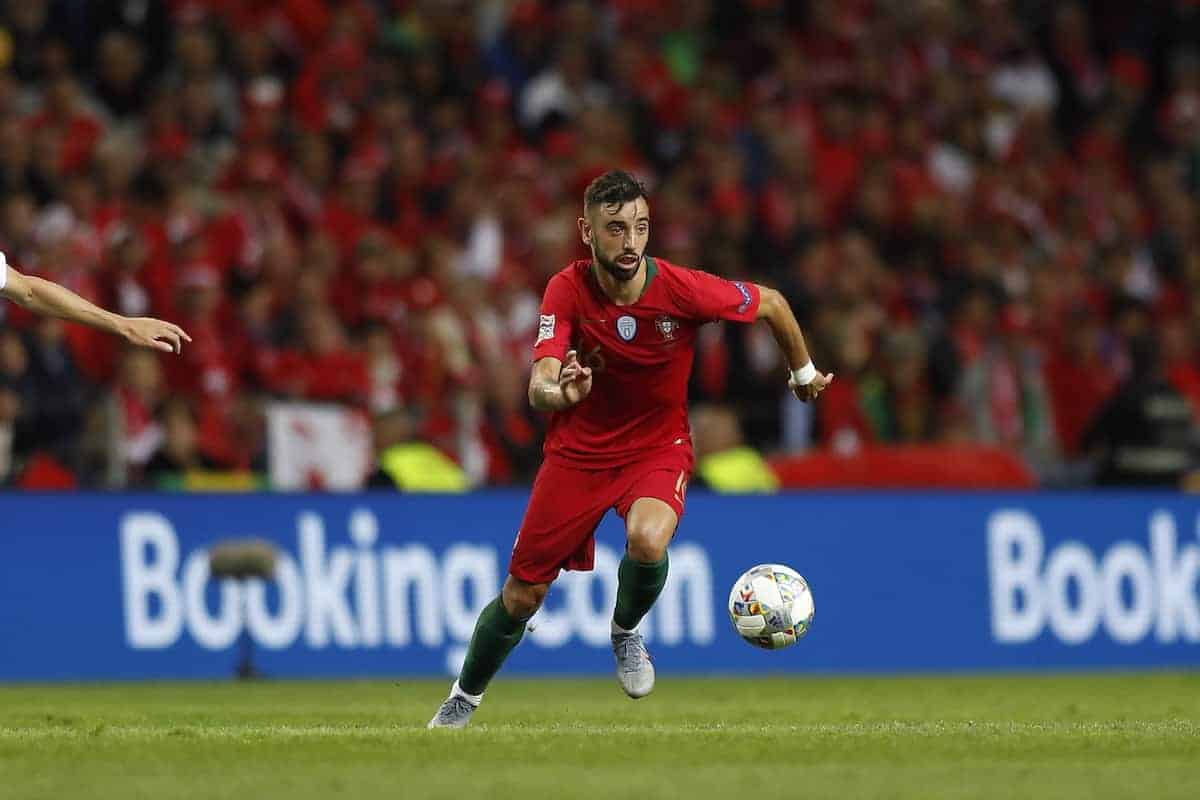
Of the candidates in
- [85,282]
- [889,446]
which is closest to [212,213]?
[85,282]

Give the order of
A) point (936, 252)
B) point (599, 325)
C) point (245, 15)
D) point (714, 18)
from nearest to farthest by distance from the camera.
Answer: point (599, 325) → point (245, 15) → point (936, 252) → point (714, 18)

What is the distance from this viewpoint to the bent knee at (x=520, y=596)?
A: 9648 mm

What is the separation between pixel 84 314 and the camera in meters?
8.72

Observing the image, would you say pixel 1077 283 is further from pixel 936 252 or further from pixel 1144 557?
pixel 1144 557

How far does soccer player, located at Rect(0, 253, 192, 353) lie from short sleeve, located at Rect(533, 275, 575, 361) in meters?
1.53

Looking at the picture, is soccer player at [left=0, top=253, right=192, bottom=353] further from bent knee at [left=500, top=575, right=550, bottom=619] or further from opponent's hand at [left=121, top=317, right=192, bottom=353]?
bent knee at [left=500, top=575, right=550, bottom=619]

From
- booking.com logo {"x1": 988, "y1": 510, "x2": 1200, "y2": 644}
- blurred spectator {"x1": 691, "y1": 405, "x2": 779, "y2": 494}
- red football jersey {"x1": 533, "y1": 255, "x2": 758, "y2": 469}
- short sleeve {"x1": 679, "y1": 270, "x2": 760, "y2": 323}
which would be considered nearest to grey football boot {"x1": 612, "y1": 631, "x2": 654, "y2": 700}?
red football jersey {"x1": 533, "y1": 255, "x2": 758, "y2": 469}

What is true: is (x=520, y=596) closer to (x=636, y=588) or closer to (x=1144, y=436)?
(x=636, y=588)

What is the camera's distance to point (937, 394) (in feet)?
59.9

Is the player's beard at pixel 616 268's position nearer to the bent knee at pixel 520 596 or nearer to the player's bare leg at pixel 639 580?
the player's bare leg at pixel 639 580

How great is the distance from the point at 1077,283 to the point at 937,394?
3109 millimetres

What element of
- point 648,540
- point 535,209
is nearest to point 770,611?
point 648,540

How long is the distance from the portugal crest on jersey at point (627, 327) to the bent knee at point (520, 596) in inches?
45.0

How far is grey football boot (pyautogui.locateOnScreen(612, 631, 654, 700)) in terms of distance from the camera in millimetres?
9922
